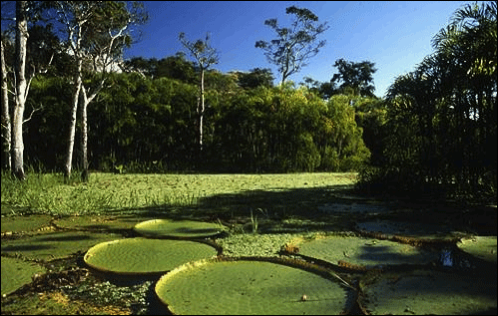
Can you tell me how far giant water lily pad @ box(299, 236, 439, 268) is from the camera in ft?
10.3

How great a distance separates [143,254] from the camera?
11.0 feet

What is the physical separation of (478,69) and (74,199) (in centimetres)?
574

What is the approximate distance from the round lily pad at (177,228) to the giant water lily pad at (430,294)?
1.94m

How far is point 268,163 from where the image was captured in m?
12.2

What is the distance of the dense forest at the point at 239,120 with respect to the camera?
18.7 feet

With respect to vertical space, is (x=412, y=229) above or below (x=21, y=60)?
below

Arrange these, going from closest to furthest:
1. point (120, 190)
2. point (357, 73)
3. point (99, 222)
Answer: point (99, 222) < point (120, 190) < point (357, 73)

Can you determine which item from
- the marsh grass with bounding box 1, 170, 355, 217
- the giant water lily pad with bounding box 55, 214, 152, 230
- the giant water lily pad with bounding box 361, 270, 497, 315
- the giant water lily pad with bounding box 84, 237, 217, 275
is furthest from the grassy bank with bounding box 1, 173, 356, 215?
the giant water lily pad with bounding box 361, 270, 497, 315

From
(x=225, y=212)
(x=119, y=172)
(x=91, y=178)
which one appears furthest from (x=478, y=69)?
(x=119, y=172)

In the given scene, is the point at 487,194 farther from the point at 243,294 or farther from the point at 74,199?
the point at 74,199

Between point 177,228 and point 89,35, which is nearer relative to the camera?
point 177,228

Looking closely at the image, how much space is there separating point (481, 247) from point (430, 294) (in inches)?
50.8

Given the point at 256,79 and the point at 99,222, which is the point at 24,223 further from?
the point at 256,79

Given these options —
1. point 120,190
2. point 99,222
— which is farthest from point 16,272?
point 120,190
